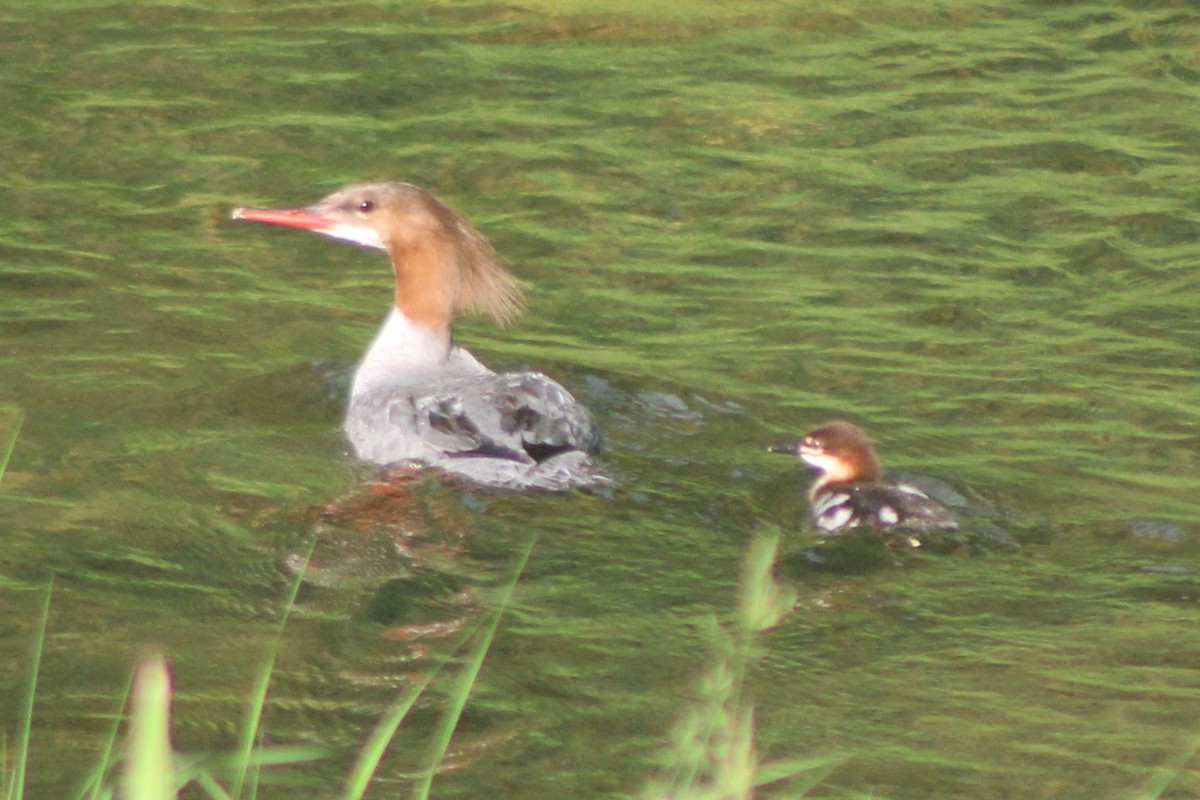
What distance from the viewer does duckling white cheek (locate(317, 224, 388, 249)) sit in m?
7.45

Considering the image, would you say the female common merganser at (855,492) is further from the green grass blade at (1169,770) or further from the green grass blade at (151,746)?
the green grass blade at (151,746)

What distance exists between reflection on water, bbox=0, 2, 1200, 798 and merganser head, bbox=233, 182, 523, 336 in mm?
484

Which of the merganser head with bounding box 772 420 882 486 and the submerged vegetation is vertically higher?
the submerged vegetation

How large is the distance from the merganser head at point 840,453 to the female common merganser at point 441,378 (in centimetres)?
76

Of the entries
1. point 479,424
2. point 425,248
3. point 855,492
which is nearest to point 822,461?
point 855,492

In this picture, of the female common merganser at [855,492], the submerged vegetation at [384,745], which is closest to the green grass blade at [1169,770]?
the submerged vegetation at [384,745]

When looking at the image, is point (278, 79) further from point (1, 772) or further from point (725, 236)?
point (1, 772)

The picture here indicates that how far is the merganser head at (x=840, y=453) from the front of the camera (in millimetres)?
6336

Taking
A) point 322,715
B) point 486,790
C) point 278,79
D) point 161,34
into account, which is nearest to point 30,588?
point 322,715

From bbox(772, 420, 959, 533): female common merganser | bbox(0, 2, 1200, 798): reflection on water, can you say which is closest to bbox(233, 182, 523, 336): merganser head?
bbox(0, 2, 1200, 798): reflection on water

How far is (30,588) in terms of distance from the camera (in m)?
5.45

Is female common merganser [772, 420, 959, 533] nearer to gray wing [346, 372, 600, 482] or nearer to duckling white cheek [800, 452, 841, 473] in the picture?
duckling white cheek [800, 452, 841, 473]

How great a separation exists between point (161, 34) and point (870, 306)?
5.34 meters

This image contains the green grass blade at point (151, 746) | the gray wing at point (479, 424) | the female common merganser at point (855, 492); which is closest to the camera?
the green grass blade at point (151, 746)
